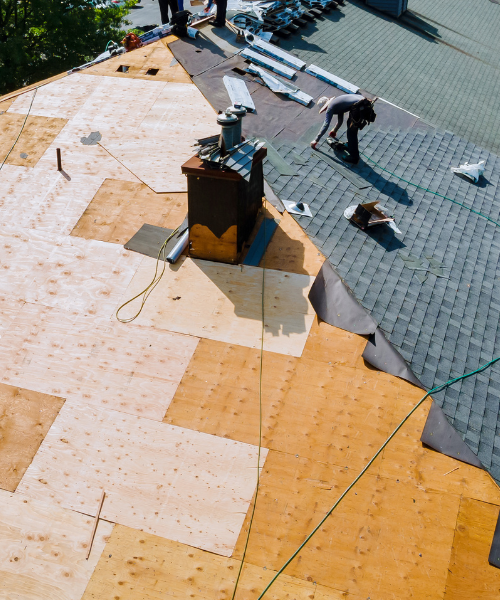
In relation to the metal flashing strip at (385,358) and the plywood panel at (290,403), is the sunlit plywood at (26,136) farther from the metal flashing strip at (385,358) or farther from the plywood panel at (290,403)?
the metal flashing strip at (385,358)

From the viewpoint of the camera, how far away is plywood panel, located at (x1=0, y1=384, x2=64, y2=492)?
7.33m

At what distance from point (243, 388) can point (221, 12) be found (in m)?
13.6

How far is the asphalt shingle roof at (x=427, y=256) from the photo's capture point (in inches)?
325

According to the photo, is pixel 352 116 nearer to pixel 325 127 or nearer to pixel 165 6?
pixel 325 127

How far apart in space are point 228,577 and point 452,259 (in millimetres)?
7049

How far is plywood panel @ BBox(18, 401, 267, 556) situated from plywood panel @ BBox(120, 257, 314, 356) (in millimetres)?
1824

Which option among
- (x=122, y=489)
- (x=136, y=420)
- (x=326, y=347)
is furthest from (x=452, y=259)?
(x=122, y=489)

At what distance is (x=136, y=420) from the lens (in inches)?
307

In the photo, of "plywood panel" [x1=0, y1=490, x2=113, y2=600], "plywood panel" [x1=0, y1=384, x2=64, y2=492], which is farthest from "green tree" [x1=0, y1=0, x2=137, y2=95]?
"plywood panel" [x1=0, y1=490, x2=113, y2=600]

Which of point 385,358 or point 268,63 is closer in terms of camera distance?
point 385,358

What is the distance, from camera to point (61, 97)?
14.2 metres

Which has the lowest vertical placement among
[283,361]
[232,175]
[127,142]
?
[283,361]

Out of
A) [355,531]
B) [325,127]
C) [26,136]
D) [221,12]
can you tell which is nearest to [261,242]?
[325,127]

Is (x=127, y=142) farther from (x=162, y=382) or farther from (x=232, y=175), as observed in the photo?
(x=162, y=382)
